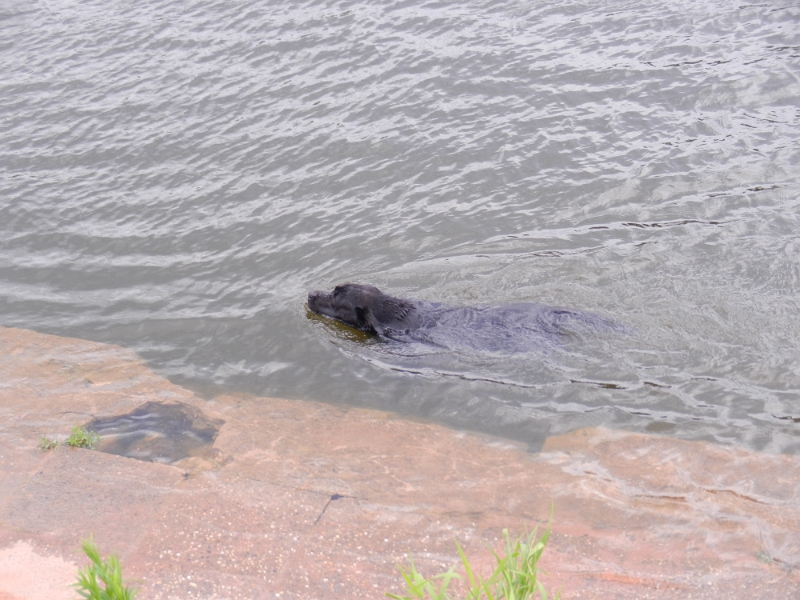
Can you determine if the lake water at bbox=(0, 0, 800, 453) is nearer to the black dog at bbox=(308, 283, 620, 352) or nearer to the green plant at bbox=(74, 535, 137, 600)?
the black dog at bbox=(308, 283, 620, 352)

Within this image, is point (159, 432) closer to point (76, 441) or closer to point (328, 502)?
point (76, 441)

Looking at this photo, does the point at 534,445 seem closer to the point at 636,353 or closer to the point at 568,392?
the point at 568,392

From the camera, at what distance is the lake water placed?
7074 millimetres

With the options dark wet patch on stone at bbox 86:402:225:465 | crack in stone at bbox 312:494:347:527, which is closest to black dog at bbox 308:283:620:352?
dark wet patch on stone at bbox 86:402:225:465

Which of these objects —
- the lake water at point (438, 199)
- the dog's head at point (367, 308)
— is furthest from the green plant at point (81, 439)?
the dog's head at point (367, 308)

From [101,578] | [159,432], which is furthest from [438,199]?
[101,578]

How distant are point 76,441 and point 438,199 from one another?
19.0 ft

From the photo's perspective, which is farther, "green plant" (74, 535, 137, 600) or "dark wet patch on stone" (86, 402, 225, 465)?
"dark wet patch on stone" (86, 402, 225, 465)

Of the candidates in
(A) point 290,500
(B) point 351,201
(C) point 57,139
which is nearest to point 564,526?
(A) point 290,500

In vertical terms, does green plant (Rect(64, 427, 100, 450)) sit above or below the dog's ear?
above

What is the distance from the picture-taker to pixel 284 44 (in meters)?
14.5

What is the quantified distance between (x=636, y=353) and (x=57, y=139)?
32.1 feet

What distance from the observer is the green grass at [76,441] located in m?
5.50

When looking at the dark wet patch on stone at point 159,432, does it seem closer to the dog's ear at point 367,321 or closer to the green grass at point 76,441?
the green grass at point 76,441
